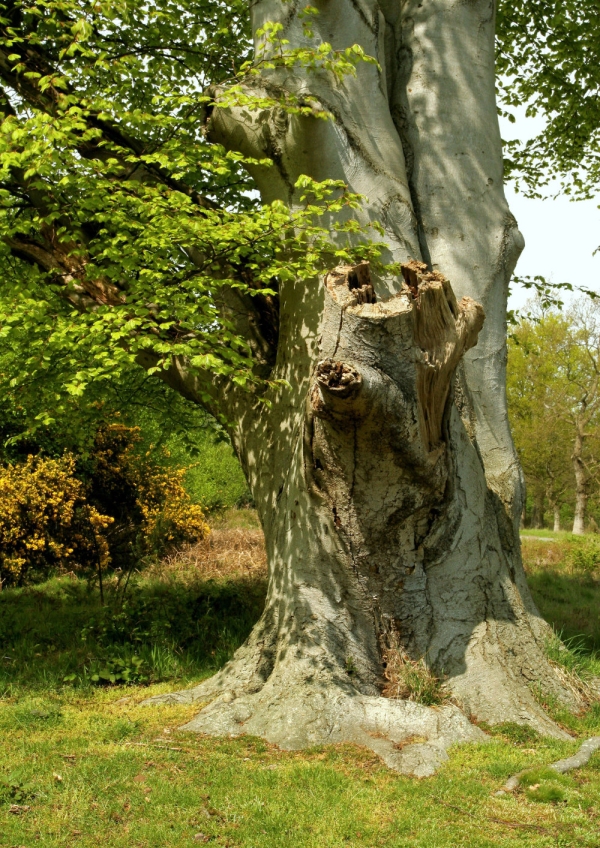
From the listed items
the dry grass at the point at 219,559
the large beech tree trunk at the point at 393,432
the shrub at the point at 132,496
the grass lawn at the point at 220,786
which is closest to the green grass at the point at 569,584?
the large beech tree trunk at the point at 393,432

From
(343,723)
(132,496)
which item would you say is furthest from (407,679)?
(132,496)

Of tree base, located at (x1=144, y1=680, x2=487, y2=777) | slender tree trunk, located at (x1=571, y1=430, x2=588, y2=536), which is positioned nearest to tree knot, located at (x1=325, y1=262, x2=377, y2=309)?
tree base, located at (x1=144, y1=680, x2=487, y2=777)

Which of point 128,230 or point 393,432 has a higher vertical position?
point 128,230

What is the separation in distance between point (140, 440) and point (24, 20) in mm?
7412

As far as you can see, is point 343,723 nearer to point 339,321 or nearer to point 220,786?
point 220,786

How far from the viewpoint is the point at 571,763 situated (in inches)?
201

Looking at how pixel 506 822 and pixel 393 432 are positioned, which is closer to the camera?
pixel 506 822

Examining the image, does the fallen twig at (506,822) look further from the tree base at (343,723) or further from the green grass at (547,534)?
the green grass at (547,534)

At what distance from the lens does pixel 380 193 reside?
673cm

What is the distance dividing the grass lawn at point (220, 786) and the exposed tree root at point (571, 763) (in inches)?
2.1

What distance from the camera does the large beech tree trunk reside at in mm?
5398

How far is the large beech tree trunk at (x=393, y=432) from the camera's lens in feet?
17.7

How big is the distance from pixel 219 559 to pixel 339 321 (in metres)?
8.24

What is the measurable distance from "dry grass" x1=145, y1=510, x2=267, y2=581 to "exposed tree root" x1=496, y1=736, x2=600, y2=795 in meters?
6.48
